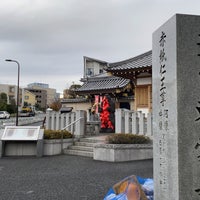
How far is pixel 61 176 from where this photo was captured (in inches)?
276

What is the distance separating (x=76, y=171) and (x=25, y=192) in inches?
92.7

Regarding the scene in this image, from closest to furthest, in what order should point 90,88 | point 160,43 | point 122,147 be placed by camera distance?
point 160,43 < point 122,147 < point 90,88

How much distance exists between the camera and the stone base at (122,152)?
912 cm

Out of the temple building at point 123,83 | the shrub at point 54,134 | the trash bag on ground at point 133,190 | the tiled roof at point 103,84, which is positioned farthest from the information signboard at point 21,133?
the tiled roof at point 103,84

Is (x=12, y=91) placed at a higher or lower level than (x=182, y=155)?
higher

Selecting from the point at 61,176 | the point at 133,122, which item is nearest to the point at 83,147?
the point at 133,122

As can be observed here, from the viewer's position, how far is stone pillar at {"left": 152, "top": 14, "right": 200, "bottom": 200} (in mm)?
3000

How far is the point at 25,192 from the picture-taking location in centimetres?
549

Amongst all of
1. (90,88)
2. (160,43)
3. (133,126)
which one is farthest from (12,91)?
(160,43)

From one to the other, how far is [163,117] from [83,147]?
7973 mm

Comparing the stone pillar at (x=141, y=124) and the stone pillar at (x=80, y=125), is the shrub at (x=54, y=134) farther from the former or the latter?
the stone pillar at (x=141, y=124)

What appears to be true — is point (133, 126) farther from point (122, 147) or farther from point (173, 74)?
point (173, 74)

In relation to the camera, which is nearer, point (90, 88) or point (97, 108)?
point (97, 108)

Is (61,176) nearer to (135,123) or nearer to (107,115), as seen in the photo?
(135,123)
